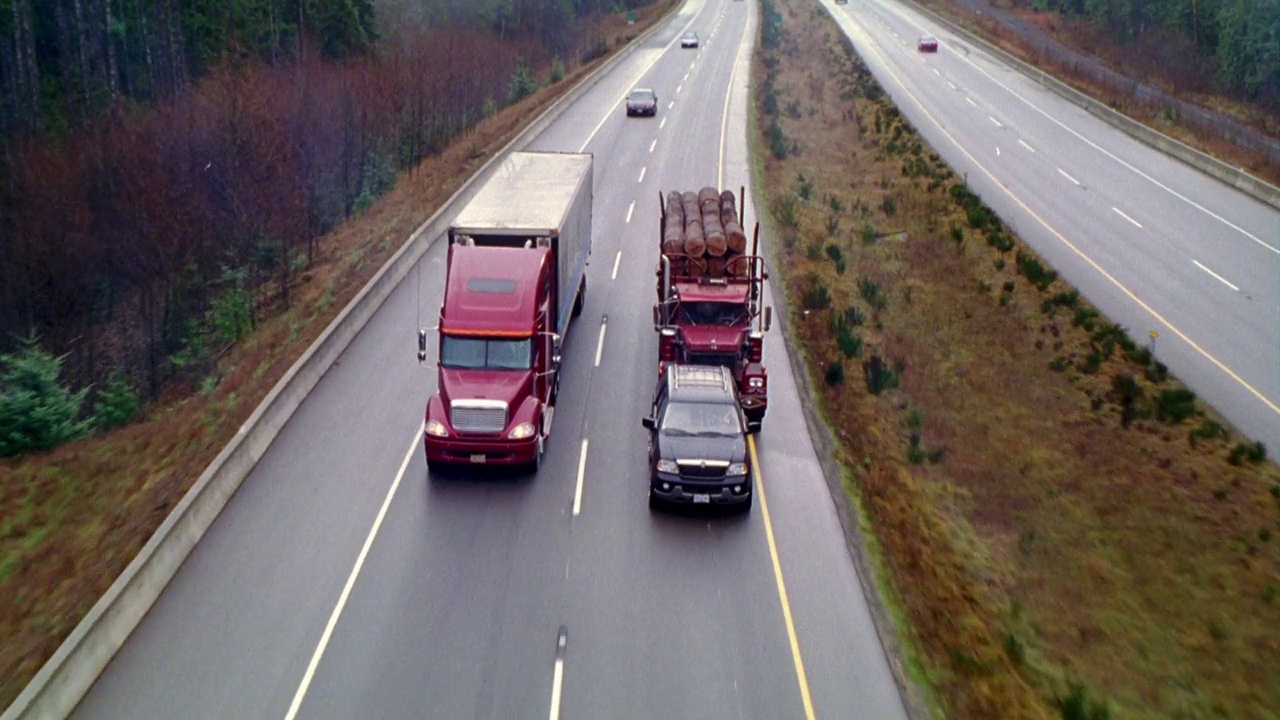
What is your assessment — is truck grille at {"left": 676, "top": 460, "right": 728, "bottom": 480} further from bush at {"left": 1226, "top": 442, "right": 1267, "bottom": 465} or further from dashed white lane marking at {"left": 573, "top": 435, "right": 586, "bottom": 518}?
bush at {"left": 1226, "top": 442, "right": 1267, "bottom": 465}

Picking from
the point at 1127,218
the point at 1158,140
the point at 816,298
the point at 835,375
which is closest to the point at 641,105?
the point at 1127,218

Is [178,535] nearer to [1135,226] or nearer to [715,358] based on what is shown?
[715,358]

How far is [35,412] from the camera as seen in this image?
68.0 feet

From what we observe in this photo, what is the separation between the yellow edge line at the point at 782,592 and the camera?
12.4 meters

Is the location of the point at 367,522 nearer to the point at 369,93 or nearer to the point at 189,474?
the point at 189,474

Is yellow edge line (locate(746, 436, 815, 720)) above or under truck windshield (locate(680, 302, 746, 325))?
under

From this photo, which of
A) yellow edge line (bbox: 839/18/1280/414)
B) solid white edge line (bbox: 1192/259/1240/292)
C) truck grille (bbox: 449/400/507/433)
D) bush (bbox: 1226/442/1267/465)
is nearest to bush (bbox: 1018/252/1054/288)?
yellow edge line (bbox: 839/18/1280/414)

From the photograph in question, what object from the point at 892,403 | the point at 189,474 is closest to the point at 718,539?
the point at 892,403

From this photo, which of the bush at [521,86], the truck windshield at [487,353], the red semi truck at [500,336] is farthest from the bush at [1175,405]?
the bush at [521,86]

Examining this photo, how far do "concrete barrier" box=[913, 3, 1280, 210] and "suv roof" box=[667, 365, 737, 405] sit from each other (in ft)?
98.9

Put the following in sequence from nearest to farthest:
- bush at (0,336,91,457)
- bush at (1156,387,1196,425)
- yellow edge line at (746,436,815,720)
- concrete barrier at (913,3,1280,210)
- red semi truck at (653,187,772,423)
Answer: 1. yellow edge line at (746,436,815,720)
2. red semi truck at (653,187,772,423)
3. bush at (0,336,91,457)
4. bush at (1156,387,1196,425)
5. concrete barrier at (913,3,1280,210)

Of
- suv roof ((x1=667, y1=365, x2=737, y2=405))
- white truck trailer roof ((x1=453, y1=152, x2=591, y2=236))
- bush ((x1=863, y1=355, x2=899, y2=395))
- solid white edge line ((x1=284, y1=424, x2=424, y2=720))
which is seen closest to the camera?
solid white edge line ((x1=284, y1=424, x2=424, y2=720))

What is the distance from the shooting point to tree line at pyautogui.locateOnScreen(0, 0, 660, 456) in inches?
1303

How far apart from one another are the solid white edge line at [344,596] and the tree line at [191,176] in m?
11.7
